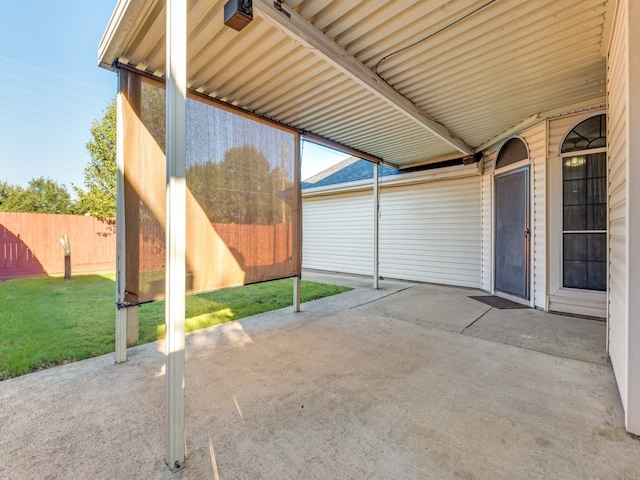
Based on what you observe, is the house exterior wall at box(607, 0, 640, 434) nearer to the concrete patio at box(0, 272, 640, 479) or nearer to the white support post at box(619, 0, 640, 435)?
the white support post at box(619, 0, 640, 435)

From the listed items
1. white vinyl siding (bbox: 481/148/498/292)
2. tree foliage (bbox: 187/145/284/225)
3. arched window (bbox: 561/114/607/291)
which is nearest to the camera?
tree foliage (bbox: 187/145/284/225)

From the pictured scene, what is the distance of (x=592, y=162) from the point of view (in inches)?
162

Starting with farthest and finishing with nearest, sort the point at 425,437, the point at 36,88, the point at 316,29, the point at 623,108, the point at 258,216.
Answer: the point at 36,88
the point at 258,216
the point at 316,29
the point at 623,108
the point at 425,437

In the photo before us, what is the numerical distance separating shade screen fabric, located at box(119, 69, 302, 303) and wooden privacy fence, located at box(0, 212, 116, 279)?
8133 millimetres

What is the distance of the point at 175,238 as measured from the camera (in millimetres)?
1529

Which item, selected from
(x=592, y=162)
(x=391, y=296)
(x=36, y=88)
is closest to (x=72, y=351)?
(x=391, y=296)

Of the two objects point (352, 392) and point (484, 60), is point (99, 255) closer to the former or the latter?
point (352, 392)

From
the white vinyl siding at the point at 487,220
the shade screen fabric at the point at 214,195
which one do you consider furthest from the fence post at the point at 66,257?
the white vinyl siding at the point at 487,220

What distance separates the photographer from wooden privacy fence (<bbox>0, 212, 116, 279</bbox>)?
8336 millimetres

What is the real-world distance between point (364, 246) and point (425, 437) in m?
6.96

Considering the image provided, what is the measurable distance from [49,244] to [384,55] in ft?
37.5

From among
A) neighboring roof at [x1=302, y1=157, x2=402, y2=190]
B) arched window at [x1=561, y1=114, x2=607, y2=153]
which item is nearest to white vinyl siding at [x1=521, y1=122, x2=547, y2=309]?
arched window at [x1=561, y1=114, x2=607, y2=153]

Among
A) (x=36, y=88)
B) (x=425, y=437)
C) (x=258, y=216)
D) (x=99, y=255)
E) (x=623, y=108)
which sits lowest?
(x=425, y=437)

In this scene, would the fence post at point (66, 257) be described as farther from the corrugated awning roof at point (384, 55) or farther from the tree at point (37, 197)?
the tree at point (37, 197)
